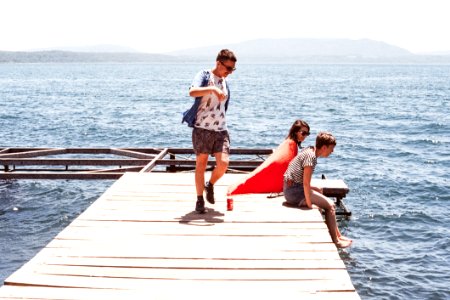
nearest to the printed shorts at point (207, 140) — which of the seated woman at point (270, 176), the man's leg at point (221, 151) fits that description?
the man's leg at point (221, 151)

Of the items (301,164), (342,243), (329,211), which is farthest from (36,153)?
(342,243)

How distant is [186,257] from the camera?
19.2 ft

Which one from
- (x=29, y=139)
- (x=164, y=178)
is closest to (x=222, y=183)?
(x=164, y=178)

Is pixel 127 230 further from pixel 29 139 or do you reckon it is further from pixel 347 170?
pixel 29 139

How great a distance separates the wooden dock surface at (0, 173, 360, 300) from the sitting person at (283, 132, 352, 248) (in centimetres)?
25

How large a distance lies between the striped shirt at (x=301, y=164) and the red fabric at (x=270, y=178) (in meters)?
0.73

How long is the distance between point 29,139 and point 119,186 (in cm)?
2609

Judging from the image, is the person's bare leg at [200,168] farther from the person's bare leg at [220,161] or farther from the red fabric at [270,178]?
the red fabric at [270,178]

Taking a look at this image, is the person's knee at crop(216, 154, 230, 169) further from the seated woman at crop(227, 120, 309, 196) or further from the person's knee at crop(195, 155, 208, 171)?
the seated woman at crop(227, 120, 309, 196)

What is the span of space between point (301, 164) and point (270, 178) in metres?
1.08

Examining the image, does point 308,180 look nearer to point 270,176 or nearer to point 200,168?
point 270,176

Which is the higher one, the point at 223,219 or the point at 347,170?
the point at 223,219

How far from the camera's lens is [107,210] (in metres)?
7.86

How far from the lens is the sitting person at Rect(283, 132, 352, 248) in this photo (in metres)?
7.66
